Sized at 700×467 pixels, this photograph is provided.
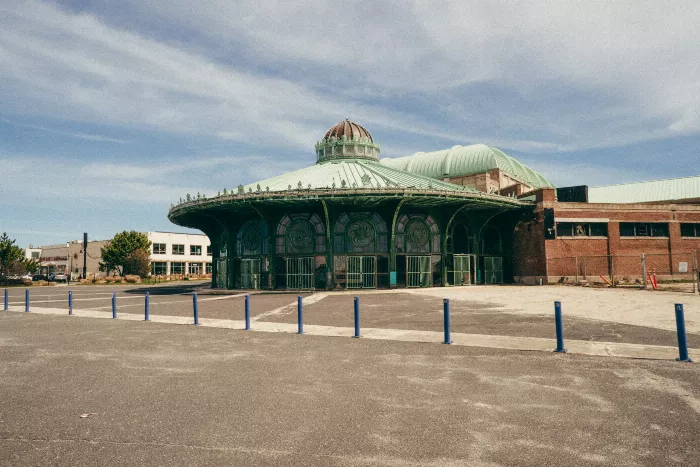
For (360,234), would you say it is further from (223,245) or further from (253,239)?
(223,245)

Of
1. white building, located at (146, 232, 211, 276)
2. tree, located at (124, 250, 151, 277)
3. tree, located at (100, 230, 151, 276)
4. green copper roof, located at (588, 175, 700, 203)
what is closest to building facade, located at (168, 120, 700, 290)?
green copper roof, located at (588, 175, 700, 203)

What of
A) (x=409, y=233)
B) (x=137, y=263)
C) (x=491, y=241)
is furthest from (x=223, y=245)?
(x=137, y=263)

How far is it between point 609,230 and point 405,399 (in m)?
38.1

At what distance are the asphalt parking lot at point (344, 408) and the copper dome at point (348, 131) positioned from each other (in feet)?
122

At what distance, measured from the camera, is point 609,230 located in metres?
38.1

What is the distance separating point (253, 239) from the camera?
37.6 m

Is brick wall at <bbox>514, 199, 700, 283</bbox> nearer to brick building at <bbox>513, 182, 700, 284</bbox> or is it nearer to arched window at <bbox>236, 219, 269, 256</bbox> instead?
brick building at <bbox>513, 182, 700, 284</bbox>

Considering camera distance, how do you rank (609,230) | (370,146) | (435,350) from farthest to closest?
(370,146) → (609,230) → (435,350)

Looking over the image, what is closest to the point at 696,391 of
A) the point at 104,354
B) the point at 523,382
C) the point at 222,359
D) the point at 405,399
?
the point at 523,382

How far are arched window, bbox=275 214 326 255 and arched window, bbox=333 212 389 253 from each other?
51.8 inches

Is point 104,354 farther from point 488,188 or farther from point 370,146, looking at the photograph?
point 488,188

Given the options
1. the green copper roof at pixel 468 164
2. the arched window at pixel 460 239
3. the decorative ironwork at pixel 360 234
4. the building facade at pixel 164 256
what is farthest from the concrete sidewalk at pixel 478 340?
the building facade at pixel 164 256

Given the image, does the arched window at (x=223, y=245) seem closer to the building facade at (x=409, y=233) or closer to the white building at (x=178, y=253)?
the building facade at (x=409, y=233)

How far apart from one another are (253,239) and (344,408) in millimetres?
32361
